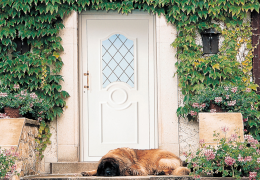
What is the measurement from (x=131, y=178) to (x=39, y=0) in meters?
3.01

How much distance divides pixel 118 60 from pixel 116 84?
1.25 ft

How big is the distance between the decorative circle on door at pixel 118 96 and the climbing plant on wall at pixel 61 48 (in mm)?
716

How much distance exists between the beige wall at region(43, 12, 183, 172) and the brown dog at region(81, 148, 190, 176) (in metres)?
0.87

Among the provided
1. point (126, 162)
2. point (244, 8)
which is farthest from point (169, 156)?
point (244, 8)

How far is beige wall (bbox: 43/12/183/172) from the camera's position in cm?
546

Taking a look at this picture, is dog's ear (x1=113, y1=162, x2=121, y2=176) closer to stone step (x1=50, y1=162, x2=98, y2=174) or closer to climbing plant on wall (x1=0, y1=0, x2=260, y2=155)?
stone step (x1=50, y1=162, x2=98, y2=174)

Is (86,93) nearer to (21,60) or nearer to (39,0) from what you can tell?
(21,60)

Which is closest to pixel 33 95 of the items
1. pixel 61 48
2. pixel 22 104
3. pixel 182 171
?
pixel 22 104

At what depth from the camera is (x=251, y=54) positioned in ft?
18.4

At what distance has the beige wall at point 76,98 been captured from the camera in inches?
215

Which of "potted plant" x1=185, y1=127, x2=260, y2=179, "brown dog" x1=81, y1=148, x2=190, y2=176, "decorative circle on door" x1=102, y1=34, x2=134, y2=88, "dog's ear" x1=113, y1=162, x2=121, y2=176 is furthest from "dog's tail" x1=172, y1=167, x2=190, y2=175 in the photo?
"decorative circle on door" x1=102, y1=34, x2=134, y2=88

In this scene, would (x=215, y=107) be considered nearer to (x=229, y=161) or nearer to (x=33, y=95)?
(x=229, y=161)

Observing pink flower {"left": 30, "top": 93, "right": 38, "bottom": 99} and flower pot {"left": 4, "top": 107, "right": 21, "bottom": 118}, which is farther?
pink flower {"left": 30, "top": 93, "right": 38, "bottom": 99}

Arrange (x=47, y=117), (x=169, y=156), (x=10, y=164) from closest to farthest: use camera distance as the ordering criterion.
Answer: (x=10, y=164) → (x=169, y=156) → (x=47, y=117)
